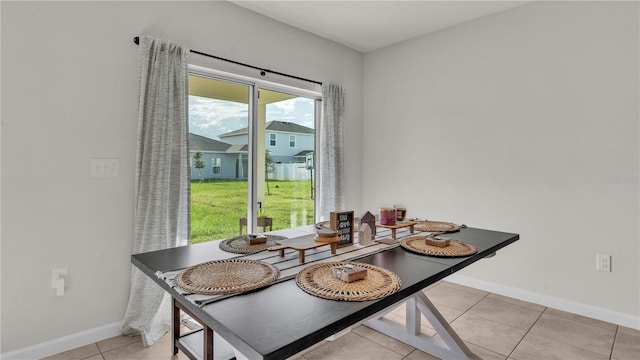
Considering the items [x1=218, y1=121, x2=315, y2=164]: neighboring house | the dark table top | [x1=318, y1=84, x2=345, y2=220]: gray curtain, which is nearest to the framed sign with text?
the dark table top

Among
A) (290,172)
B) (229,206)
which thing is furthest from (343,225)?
(290,172)

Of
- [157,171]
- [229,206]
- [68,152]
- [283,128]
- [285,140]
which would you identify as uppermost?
[283,128]

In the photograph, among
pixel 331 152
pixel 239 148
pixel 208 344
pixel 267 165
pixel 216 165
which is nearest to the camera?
pixel 208 344

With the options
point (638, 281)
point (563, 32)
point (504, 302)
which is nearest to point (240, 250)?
point (504, 302)

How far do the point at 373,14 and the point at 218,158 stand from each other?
1.92 meters

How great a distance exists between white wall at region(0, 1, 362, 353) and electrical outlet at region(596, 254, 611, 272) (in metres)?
3.47

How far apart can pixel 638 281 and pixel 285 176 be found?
2.96 metres

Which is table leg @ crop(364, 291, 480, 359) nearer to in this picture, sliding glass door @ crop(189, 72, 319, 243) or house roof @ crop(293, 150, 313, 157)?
sliding glass door @ crop(189, 72, 319, 243)

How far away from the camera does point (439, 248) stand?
1.60 m

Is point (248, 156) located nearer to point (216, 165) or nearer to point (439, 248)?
point (216, 165)

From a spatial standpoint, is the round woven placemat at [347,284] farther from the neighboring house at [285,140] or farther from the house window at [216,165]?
the neighboring house at [285,140]

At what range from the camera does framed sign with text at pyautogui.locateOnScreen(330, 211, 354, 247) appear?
1619 mm

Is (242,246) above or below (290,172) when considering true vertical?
below

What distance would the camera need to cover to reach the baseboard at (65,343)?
6.24 feet
